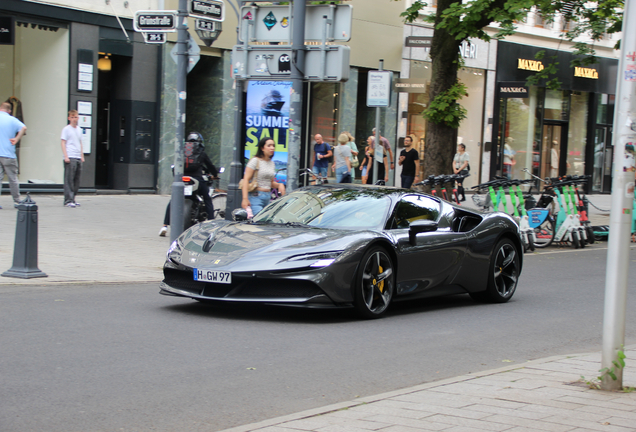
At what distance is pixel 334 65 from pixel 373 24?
14.7 m

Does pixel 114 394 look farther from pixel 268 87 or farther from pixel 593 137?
pixel 593 137

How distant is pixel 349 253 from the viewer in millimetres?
7641

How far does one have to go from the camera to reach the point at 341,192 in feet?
29.2

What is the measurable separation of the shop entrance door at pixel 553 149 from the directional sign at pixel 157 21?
2375 cm

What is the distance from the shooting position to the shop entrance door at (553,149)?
33.4 meters

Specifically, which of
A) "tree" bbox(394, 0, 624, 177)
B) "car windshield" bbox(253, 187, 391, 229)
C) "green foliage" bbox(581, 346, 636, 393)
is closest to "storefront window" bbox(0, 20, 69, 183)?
"tree" bbox(394, 0, 624, 177)

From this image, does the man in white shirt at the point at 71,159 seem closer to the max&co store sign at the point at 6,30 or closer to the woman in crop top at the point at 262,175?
the max&co store sign at the point at 6,30

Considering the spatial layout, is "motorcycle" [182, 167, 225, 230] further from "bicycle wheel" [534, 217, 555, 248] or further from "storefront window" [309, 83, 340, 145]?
"storefront window" [309, 83, 340, 145]

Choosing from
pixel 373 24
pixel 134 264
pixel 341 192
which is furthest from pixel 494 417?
pixel 373 24

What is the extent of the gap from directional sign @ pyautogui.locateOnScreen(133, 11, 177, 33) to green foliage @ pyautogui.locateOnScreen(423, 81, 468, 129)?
691 cm

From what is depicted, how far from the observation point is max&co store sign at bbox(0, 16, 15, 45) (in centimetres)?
1905

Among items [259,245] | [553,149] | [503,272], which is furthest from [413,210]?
[553,149]

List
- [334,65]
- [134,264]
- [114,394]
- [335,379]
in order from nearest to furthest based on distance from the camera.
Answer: [114,394] < [335,379] < [134,264] < [334,65]

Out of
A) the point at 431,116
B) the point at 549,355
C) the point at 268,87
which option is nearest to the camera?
the point at 549,355
